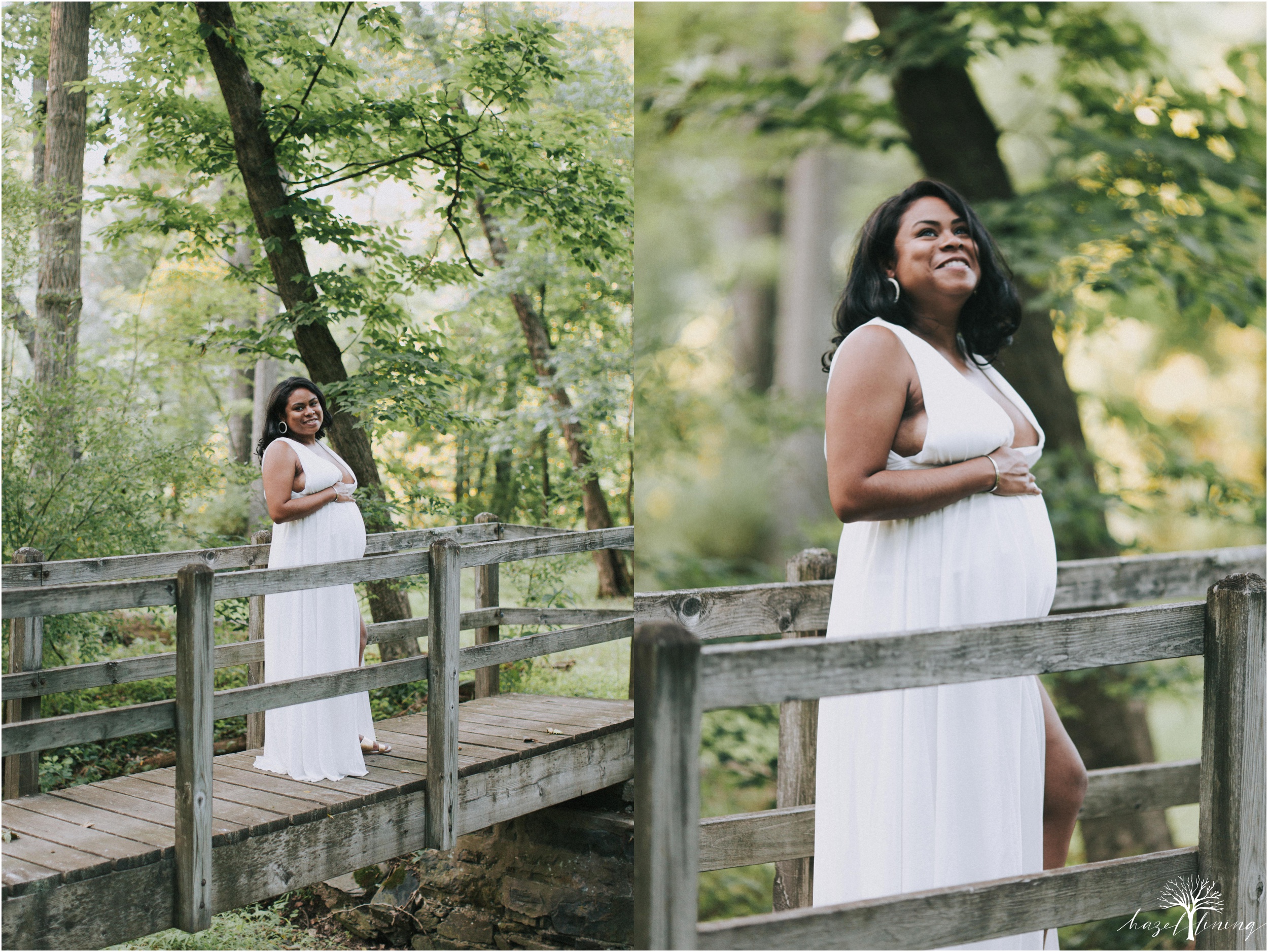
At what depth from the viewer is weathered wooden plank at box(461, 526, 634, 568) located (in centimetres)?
321

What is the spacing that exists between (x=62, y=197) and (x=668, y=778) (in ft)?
11.3

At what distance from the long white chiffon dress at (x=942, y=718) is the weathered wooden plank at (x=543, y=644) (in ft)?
5.01

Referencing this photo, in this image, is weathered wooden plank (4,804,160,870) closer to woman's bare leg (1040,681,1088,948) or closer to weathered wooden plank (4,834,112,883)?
weathered wooden plank (4,834,112,883)

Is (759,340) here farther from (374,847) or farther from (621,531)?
(374,847)

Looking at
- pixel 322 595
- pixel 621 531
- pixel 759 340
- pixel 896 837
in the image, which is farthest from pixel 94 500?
pixel 896 837

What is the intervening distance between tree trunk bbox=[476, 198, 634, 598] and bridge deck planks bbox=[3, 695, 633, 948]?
556mm

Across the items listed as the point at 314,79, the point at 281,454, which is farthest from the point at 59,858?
the point at 314,79

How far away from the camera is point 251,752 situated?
3523 mm

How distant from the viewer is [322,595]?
3445 mm

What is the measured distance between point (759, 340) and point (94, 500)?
2.87 meters

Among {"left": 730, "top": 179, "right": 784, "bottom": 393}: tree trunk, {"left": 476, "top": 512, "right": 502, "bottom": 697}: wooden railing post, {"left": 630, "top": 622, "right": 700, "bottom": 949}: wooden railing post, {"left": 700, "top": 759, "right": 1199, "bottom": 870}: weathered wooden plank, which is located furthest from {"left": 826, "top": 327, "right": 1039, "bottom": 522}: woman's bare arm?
{"left": 730, "top": 179, "right": 784, "bottom": 393}: tree trunk

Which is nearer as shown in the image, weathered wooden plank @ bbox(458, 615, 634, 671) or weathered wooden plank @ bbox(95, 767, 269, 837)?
weathered wooden plank @ bbox(95, 767, 269, 837)

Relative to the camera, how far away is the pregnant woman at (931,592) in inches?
69.5

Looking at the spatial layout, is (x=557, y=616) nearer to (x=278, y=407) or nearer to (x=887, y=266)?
(x=278, y=407)
